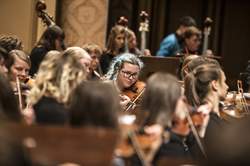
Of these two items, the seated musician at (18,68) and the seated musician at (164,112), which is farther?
the seated musician at (18,68)

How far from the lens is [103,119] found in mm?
2615

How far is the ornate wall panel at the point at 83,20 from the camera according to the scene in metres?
8.15

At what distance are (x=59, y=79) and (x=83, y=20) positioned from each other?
4.99m

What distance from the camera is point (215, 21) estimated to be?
969cm

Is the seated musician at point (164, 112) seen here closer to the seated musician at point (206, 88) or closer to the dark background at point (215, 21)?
the seated musician at point (206, 88)

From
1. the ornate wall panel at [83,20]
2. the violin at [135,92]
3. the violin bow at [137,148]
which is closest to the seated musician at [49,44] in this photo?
the violin at [135,92]

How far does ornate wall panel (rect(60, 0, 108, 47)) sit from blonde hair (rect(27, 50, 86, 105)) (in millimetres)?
4893

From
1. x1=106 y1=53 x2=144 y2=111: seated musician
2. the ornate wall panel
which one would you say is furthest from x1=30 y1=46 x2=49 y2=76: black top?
the ornate wall panel

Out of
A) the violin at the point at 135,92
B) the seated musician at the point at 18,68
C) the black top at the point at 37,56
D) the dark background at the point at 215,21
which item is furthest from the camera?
the dark background at the point at 215,21

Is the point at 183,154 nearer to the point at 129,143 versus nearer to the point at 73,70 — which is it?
the point at 129,143

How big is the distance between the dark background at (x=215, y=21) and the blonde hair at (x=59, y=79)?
A: 6.24 metres

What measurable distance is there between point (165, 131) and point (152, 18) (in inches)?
263

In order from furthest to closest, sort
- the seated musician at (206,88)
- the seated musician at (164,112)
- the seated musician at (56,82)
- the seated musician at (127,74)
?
1. the seated musician at (127,74)
2. the seated musician at (206,88)
3. the seated musician at (56,82)
4. the seated musician at (164,112)

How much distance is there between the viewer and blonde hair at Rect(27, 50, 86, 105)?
3209 millimetres
